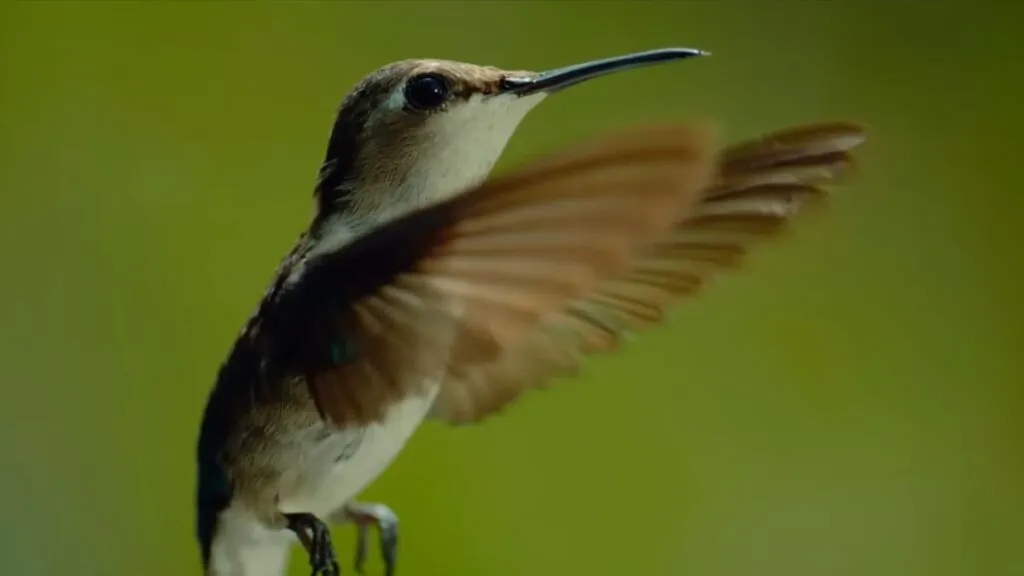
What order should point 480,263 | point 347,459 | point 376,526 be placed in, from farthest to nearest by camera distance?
point 376,526 → point 347,459 → point 480,263

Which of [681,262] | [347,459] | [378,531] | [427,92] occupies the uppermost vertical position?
[427,92]

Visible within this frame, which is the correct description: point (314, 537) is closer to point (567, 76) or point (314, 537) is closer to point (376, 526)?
point (376, 526)

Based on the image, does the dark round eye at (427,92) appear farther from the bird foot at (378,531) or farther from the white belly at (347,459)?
the bird foot at (378,531)

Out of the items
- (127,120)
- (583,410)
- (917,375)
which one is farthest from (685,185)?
(127,120)

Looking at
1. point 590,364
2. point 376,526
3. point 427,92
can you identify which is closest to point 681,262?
point 590,364

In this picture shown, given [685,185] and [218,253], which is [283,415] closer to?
[218,253]

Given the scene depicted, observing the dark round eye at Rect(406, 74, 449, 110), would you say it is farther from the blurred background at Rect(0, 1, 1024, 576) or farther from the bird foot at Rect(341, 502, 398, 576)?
the bird foot at Rect(341, 502, 398, 576)

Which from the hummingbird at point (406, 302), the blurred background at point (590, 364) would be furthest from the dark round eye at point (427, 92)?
the blurred background at point (590, 364)

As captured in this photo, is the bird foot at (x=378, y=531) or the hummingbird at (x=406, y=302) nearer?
the hummingbird at (x=406, y=302)
